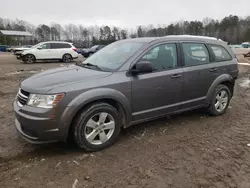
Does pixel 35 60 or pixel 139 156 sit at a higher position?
pixel 35 60

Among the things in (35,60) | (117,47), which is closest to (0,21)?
(35,60)

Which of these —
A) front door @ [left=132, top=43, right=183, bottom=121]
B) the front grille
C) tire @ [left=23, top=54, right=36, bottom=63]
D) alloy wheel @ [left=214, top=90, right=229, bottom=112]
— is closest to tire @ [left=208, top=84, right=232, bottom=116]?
alloy wheel @ [left=214, top=90, right=229, bottom=112]

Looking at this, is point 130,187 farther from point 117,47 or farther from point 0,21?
point 0,21

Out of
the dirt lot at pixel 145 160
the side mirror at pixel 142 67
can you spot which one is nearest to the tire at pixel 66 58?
the dirt lot at pixel 145 160

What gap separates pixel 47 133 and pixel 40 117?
0.24m

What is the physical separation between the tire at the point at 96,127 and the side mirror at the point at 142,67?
0.69 m

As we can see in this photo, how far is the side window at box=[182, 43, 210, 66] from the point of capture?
459 cm

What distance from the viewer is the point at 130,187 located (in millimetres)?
2814

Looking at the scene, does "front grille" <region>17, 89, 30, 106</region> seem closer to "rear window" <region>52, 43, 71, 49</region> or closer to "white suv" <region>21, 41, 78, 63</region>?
"white suv" <region>21, 41, 78, 63</region>

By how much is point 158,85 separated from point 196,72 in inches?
38.8

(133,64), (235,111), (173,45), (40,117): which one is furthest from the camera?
(235,111)

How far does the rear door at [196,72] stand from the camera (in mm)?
4547

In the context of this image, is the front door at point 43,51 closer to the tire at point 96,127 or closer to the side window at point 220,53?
the side window at point 220,53

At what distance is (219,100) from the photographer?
207 inches
